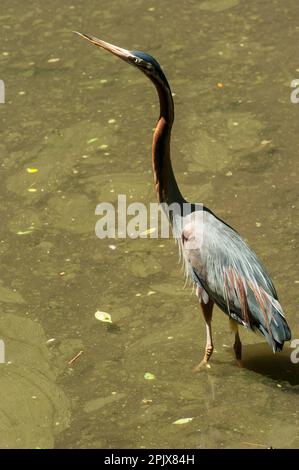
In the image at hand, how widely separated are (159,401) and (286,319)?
122 centimetres

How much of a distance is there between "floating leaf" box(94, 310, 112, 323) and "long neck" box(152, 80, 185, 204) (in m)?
0.99

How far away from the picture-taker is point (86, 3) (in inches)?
482

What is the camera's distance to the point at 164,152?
698cm

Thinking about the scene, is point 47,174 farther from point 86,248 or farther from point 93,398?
point 93,398

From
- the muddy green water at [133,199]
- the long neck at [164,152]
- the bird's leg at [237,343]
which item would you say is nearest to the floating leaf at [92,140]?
the muddy green water at [133,199]

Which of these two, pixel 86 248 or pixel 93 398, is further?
pixel 86 248

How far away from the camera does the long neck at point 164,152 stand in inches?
271

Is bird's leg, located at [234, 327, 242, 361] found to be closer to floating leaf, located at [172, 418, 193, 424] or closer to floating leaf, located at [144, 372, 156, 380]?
floating leaf, located at [144, 372, 156, 380]

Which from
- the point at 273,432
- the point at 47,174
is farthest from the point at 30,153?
the point at 273,432

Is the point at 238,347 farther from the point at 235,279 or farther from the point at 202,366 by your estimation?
the point at 235,279

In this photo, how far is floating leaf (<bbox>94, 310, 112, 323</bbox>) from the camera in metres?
7.40

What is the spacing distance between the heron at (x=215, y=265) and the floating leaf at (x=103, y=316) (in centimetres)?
77

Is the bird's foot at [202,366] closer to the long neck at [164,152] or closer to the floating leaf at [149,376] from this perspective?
the floating leaf at [149,376]
